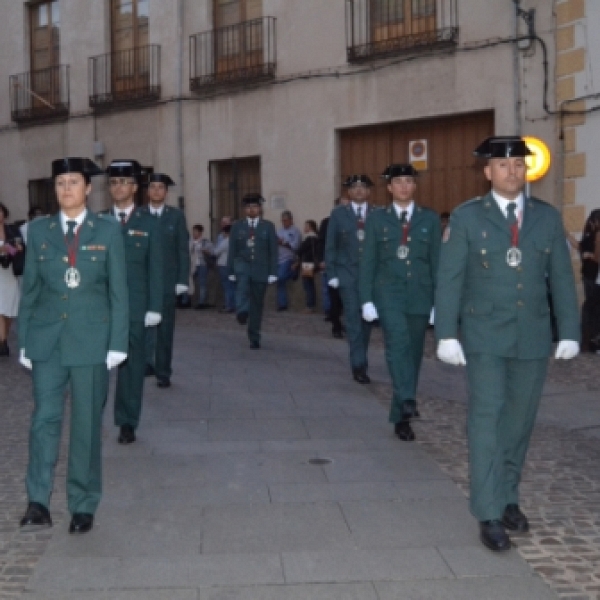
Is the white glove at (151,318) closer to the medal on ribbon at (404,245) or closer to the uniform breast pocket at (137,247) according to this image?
the uniform breast pocket at (137,247)

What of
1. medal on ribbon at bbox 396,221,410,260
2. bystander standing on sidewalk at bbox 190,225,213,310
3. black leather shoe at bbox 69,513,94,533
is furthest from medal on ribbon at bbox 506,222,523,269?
bystander standing on sidewalk at bbox 190,225,213,310

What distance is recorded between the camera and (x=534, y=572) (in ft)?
16.6

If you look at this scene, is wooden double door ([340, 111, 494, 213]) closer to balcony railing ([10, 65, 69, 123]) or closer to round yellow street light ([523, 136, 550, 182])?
round yellow street light ([523, 136, 550, 182])

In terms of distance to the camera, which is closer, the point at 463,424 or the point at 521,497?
the point at 521,497

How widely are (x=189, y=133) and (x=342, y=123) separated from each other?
395 centimetres

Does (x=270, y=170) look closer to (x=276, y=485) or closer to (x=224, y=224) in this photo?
(x=224, y=224)

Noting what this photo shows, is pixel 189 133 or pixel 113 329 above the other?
pixel 189 133

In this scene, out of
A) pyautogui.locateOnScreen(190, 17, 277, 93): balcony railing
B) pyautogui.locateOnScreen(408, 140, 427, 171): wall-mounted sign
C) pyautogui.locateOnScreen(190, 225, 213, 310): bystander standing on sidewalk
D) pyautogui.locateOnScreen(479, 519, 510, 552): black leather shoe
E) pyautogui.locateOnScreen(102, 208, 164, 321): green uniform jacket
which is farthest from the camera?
pyautogui.locateOnScreen(190, 225, 213, 310): bystander standing on sidewalk

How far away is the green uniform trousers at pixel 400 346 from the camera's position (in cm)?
809

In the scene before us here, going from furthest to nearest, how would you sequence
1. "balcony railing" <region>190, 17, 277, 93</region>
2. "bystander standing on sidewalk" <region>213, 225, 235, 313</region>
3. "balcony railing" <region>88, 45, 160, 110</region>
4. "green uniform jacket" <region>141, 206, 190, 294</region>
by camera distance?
"balcony railing" <region>88, 45, 160, 110</region>
"bystander standing on sidewalk" <region>213, 225, 235, 313</region>
"balcony railing" <region>190, 17, 277, 93</region>
"green uniform jacket" <region>141, 206, 190, 294</region>

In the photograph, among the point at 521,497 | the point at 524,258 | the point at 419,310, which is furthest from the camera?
the point at 419,310

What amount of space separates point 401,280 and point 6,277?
6338mm

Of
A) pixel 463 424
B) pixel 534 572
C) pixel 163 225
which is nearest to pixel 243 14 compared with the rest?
pixel 163 225

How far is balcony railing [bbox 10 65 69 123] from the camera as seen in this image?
2414cm
